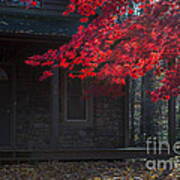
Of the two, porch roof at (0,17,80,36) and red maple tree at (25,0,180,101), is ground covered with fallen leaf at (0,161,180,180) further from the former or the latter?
porch roof at (0,17,80,36)

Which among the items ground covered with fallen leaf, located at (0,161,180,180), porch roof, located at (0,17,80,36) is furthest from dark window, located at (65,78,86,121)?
porch roof, located at (0,17,80,36)

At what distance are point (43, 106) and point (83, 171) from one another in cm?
270

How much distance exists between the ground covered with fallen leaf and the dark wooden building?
584 millimetres

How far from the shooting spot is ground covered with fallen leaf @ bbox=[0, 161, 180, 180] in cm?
864

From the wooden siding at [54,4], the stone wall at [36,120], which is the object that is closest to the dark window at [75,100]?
the stone wall at [36,120]

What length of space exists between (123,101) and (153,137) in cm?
403

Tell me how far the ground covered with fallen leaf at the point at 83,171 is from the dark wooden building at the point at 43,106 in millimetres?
584

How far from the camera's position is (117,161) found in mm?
11477

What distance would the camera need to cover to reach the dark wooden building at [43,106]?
11.3m

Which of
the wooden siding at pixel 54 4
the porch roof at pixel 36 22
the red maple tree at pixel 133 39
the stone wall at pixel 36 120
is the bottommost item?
the stone wall at pixel 36 120

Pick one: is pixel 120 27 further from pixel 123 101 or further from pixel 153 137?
pixel 153 137

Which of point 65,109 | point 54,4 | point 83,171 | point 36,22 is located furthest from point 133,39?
point 54,4

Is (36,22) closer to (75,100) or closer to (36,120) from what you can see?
(75,100)

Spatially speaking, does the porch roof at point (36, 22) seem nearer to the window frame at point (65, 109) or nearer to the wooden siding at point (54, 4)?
the wooden siding at point (54, 4)
